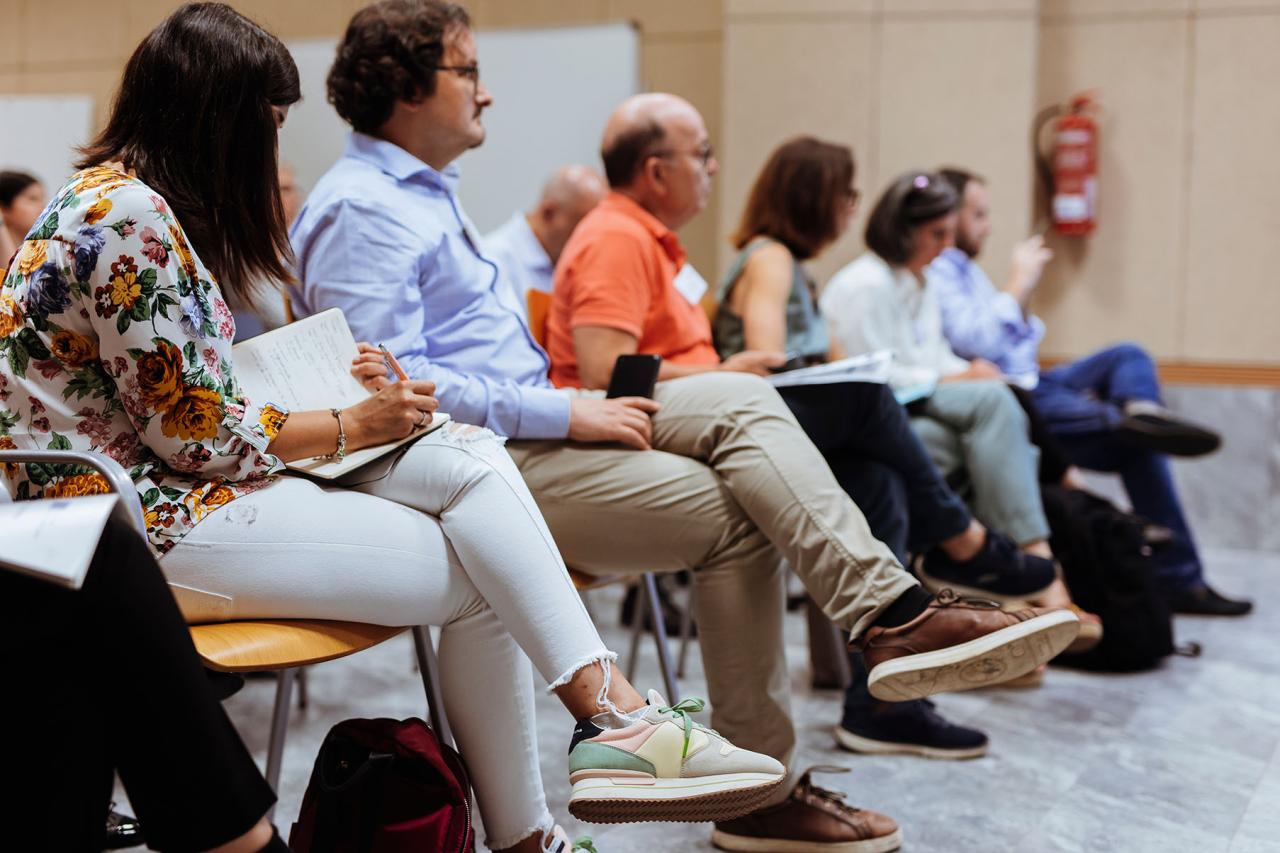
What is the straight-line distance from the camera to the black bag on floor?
2873 millimetres

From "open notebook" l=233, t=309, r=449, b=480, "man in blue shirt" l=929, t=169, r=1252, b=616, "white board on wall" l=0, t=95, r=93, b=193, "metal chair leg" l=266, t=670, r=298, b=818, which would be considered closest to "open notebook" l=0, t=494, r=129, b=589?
"open notebook" l=233, t=309, r=449, b=480

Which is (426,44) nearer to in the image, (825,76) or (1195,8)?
(825,76)

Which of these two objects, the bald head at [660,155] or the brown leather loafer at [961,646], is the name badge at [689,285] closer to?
the bald head at [660,155]

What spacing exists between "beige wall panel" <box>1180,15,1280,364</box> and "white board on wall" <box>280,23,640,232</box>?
2.33 m

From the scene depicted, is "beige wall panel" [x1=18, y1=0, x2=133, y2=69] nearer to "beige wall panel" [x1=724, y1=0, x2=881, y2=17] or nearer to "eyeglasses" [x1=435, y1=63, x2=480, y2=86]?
"beige wall panel" [x1=724, y1=0, x2=881, y2=17]

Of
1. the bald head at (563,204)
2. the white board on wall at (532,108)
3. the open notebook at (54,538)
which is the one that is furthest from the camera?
the white board on wall at (532,108)

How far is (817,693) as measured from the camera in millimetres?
2703

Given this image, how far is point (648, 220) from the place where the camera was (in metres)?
2.28

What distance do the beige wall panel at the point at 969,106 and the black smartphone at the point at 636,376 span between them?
117 inches

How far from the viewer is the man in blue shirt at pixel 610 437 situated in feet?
5.68

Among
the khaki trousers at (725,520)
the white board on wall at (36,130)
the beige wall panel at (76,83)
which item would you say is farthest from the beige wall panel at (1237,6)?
the white board on wall at (36,130)

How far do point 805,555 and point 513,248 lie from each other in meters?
2.00

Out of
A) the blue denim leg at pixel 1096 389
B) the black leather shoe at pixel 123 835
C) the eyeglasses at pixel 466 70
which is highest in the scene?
the eyeglasses at pixel 466 70

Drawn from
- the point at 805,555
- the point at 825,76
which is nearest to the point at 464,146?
the point at 805,555
